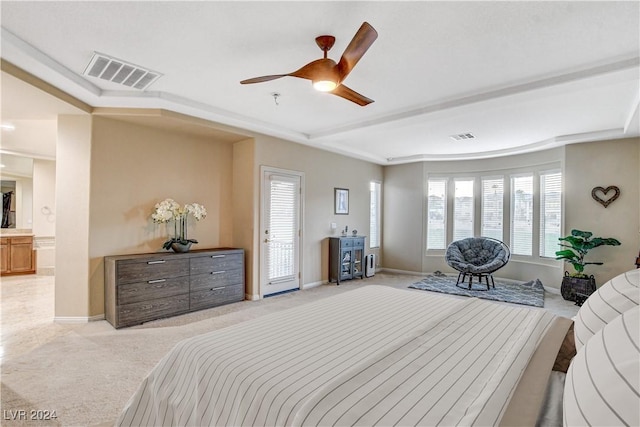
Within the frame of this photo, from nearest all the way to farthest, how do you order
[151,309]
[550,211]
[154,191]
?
[151,309], [154,191], [550,211]

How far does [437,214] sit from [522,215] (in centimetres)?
167

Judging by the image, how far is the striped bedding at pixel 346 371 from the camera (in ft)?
3.54

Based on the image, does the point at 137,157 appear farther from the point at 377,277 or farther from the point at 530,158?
the point at 530,158

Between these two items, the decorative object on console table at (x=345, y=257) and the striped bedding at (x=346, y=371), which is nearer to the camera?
the striped bedding at (x=346, y=371)

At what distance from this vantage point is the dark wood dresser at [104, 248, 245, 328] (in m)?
3.75

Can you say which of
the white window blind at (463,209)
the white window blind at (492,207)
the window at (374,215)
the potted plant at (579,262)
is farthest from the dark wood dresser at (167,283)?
the white window blind at (492,207)

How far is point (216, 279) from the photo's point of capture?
459cm

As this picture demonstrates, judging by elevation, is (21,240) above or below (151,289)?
above

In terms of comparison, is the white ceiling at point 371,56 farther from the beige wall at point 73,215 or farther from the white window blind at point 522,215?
the white window blind at point 522,215

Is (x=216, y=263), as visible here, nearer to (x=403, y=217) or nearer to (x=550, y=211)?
(x=403, y=217)

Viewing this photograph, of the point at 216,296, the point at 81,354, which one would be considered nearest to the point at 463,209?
the point at 216,296

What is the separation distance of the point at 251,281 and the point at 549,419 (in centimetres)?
435

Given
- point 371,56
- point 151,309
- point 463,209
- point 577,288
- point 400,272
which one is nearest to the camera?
point 371,56

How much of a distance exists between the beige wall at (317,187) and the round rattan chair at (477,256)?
2047mm
